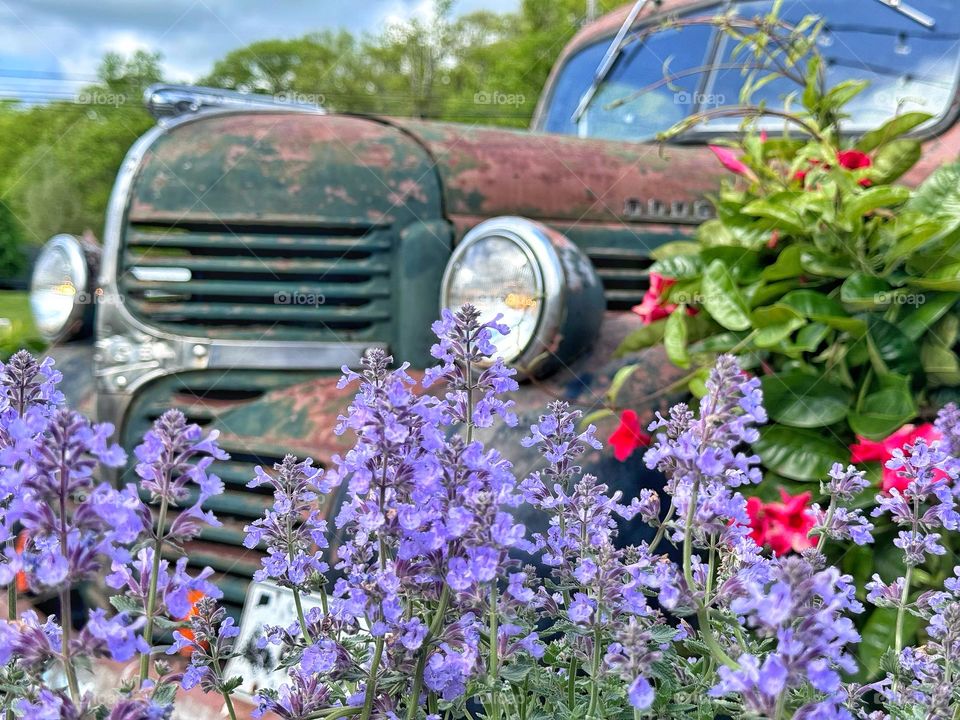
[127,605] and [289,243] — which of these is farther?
[289,243]

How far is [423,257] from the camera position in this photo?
2.21m

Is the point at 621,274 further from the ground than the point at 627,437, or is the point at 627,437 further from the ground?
the point at 621,274

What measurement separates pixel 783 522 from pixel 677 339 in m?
0.42

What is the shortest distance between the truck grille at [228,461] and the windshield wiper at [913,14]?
203 centimetres

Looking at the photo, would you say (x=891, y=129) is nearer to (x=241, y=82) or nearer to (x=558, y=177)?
(x=558, y=177)

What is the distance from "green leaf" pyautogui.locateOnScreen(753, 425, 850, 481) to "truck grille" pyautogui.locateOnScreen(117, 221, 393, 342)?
3.22 feet

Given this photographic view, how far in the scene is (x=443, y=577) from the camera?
0.77m

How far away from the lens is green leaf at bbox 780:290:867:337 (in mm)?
1672

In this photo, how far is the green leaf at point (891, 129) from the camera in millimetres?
1837

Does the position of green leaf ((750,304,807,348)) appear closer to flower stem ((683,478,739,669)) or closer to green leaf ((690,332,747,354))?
green leaf ((690,332,747,354))

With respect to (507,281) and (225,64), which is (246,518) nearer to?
(507,281)

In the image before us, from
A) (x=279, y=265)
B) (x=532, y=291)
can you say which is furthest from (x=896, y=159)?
(x=279, y=265)

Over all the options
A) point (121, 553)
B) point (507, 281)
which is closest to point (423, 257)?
point (507, 281)

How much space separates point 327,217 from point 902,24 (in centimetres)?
182
